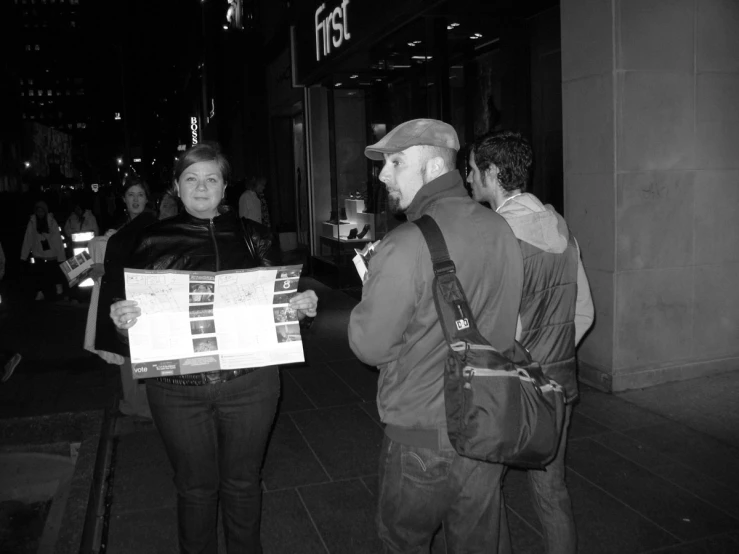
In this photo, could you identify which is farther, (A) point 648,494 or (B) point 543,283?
(A) point 648,494

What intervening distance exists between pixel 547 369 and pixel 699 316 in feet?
12.9

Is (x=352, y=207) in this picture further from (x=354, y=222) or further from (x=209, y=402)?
(x=209, y=402)

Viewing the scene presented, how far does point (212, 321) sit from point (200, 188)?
0.61 meters

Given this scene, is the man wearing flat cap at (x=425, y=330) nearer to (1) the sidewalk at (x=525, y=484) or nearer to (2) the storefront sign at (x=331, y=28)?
(1) the sidewalk at (x=525, y=484)

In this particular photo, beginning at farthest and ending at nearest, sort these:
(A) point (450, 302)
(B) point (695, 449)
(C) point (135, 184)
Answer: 1. (C) point (135, 184)
2. (B) point (695, 449)
3. (A) point (450, 302)

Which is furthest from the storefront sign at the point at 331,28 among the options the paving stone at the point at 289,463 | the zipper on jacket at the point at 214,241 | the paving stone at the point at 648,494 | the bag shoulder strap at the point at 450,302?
the bag shoulder strap at the point at 450,302

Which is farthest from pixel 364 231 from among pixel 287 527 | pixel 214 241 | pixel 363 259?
pixel 363 259

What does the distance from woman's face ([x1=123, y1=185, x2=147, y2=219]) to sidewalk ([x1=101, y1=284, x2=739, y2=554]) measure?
177cm

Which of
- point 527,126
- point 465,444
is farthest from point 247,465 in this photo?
point 527,126

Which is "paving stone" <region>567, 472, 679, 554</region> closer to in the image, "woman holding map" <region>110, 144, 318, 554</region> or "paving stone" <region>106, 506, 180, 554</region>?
"woman holding map" <region>110, 144, 318, 554</region>

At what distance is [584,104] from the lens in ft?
19.5

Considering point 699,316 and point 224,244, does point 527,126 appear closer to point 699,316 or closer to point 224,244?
point 699,316

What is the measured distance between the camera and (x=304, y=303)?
2.91 m

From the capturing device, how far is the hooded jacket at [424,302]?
2145mm
